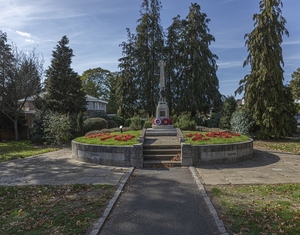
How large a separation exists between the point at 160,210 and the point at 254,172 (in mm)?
4148

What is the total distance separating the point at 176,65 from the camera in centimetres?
2758

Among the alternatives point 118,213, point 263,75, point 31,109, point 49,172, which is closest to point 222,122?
point 263,75

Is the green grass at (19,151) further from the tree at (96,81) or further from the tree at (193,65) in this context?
the tree at (96,81)

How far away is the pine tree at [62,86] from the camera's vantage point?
76.4ft

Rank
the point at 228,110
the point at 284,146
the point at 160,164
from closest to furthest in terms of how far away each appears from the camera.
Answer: the point at 160,164, the point at 284,146, the point at 228,110

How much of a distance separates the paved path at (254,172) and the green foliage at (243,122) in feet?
23.3

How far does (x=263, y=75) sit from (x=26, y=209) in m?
15.6

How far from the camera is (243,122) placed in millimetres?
16422

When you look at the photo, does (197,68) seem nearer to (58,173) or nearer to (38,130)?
(38,130)

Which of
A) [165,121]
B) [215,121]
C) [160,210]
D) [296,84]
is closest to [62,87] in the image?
[165,121]

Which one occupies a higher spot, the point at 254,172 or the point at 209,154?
the point at 209,154

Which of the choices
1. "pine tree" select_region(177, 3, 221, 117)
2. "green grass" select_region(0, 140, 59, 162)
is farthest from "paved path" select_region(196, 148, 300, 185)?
"pine tree" select_region(177, 3, 221, 117)

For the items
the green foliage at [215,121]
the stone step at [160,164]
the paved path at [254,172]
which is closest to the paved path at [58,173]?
the stone step at [160,164]

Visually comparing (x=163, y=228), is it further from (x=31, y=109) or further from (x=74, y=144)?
(x=31, y=109)
